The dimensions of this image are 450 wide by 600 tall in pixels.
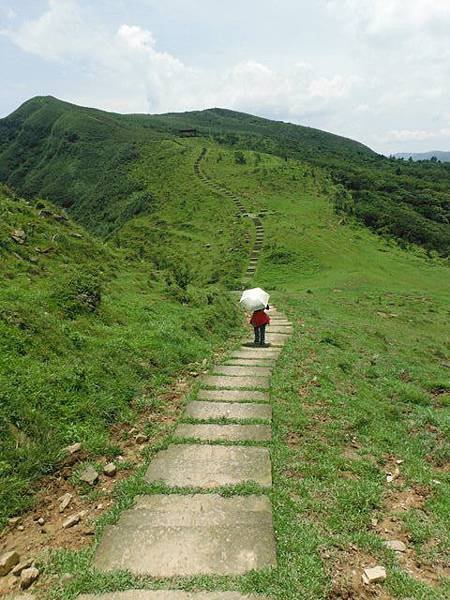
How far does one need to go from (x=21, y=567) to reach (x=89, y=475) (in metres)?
1.69

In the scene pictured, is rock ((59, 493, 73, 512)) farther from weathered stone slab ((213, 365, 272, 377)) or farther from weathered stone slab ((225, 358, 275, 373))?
A: weathered stone slab ((225, 358, 275, 373))

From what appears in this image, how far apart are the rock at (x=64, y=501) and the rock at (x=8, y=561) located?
0.89 metres

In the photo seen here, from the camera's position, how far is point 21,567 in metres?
4.87

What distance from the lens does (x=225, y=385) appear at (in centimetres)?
1025

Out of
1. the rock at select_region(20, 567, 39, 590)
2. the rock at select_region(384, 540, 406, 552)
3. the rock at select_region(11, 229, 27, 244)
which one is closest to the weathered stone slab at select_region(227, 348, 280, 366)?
the rock at select_region(384, 540, 406, 552)

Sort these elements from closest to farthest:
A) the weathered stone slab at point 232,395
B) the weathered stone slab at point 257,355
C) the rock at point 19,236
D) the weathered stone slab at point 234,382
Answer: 1. the weathered stone slab at point 232,395
2. the weathered stone slab at point 234,382
3. the weathered stone slab at point 257,355
4. the rock at point 19,236

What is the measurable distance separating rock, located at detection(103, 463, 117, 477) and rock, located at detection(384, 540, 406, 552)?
3.91 meters

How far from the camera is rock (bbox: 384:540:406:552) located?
5.30 metres

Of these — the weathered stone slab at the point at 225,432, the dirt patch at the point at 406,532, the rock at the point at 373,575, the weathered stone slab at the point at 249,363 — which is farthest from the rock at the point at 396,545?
the weathered stone slab at the point at 249,363

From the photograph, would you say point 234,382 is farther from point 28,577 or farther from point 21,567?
point 28,577

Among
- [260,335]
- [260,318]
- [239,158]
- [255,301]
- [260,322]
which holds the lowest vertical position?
[260,335]

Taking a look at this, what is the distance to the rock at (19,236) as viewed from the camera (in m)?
15.5

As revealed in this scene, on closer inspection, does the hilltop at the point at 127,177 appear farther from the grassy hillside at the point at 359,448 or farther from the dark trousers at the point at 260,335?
the dark trousers at the point at 260,335

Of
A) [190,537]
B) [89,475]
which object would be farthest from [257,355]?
[190,537]
